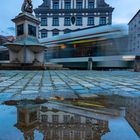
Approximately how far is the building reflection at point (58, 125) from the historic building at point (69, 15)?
41542 mm

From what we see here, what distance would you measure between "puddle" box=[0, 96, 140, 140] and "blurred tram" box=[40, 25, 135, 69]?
14919 mm

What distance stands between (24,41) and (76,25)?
93.4 ft

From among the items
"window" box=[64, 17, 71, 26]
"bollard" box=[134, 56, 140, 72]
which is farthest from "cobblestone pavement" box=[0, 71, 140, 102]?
"window" box=[64, 17, 71, 26]

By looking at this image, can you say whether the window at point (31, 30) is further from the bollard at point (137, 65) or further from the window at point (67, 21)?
the window at point (67, 21)

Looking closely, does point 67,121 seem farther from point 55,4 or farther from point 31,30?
point 55,4

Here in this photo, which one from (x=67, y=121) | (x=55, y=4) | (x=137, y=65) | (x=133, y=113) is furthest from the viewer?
(x=55, y=4)

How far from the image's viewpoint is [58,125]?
189 centimetres

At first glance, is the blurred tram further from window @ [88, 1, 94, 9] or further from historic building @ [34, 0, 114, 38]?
window @ [88, 1, 94, 9]

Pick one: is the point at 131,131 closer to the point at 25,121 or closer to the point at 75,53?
the point at 25,121

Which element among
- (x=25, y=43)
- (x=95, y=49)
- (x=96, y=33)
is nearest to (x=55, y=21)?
(x=96, y=33)

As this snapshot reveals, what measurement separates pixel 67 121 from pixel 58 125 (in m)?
0.15

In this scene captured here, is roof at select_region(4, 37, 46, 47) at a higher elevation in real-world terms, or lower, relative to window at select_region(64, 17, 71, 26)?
lower

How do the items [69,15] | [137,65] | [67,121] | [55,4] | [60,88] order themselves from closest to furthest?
[67,121], [60,88], [137,65], [69,15], [55,4]

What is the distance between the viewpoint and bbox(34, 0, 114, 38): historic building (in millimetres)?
43000
